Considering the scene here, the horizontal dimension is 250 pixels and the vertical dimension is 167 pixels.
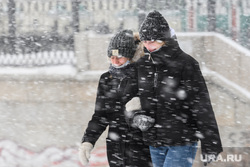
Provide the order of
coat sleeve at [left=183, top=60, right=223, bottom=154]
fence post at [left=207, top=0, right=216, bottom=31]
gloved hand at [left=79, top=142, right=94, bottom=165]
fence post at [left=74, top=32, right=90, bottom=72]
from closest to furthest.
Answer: coat sleeve at [left=183, top=60, right=223, bottom=154] < gloved hand at [left=79, top=142, right=94, bottom=165] < fence post at [left=74, top=32, right=90, bottom=72] < fence post at [left=207, top=0, right=216, bottom=31]

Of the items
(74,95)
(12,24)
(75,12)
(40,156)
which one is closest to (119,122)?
(74,95)

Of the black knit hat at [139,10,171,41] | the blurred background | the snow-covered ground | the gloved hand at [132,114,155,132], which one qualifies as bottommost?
the snow-covered ground

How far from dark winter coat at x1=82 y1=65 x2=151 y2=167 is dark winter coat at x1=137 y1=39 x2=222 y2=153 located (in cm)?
23

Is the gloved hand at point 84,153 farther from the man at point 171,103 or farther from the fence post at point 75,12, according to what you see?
the fence post at point 75,12

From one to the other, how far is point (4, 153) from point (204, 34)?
14.5 feet

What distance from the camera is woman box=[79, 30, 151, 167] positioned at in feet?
11.1

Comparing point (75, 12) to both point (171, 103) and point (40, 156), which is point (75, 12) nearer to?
point (40, 156)

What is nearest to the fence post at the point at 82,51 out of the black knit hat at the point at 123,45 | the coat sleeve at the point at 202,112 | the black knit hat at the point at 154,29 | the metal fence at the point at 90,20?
the metal fence at the point at 90,20

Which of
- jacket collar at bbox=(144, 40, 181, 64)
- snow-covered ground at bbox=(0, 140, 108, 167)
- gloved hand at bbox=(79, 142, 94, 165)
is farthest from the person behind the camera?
snow-covered ground at bbox=(0, 140, 108, 167)

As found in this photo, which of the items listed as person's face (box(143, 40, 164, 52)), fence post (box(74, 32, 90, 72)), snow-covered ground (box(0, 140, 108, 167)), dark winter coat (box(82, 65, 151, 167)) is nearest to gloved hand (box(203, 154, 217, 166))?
dark winter coat (box(82, 65, 151, 167))

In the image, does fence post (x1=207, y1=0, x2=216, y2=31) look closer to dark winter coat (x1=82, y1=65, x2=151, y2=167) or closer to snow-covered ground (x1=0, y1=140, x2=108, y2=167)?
snow-covered ground (x1=0, y1=140, x2=108, y2=167)

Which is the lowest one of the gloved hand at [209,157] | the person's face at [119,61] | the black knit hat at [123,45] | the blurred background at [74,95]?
the blurred background at [74,95]

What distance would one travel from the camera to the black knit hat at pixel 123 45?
11.3 ft

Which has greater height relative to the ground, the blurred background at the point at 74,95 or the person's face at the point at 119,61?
the person's face at the point at 119,61
